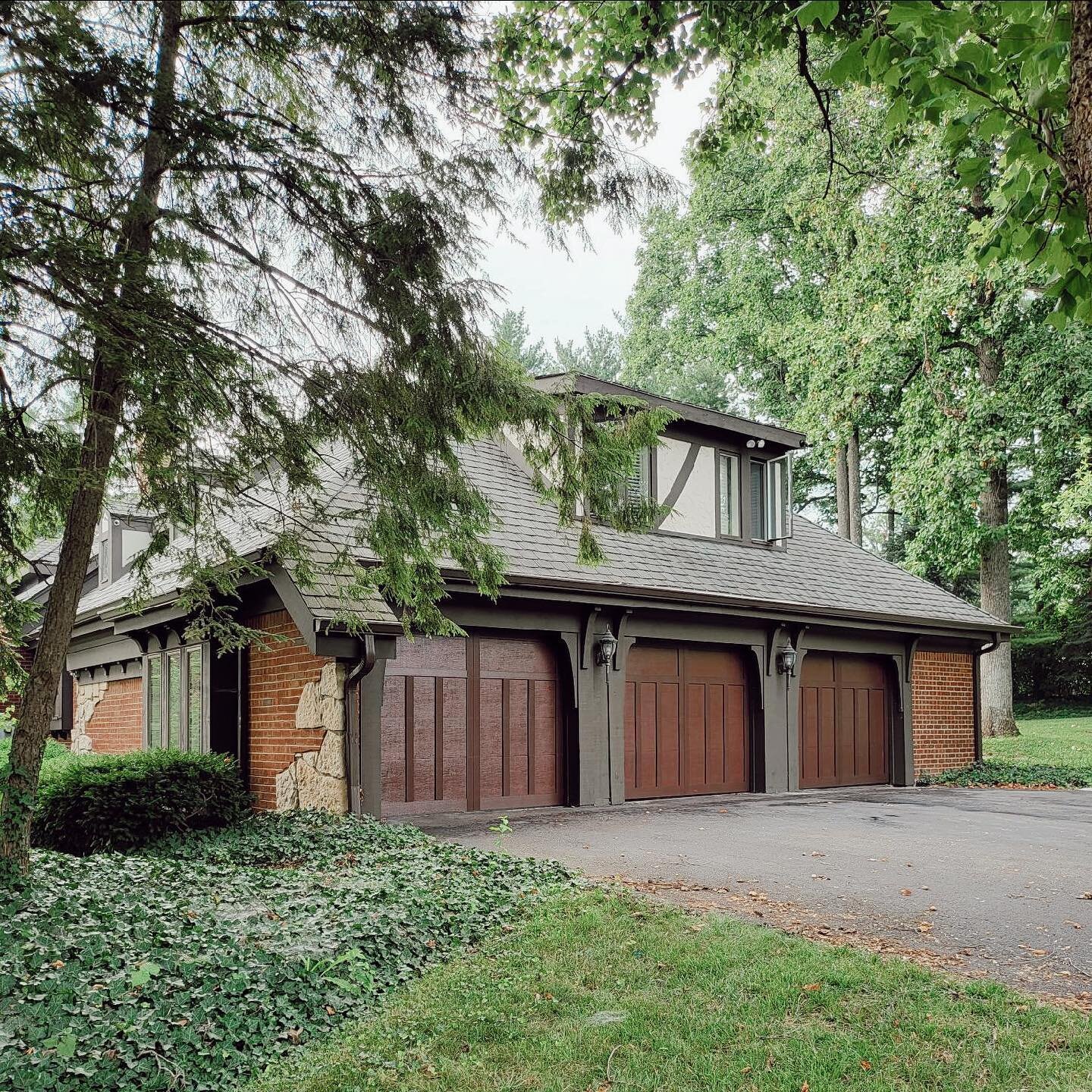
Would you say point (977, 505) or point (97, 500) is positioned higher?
point (977, 505)

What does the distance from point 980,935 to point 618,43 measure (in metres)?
5.93

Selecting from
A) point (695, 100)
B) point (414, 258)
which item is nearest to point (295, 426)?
point (414, 258)

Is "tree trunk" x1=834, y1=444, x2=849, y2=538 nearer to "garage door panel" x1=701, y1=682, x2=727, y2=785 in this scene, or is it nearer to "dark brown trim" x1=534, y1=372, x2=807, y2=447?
"dark brown trim" x1=534, y1=372, x2=807, y2=447

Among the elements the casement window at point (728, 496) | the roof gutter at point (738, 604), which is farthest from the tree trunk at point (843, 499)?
the casement window at point (728, 496)

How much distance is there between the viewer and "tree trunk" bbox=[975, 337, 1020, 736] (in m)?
21.2

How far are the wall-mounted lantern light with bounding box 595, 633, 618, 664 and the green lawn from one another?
10095 mm

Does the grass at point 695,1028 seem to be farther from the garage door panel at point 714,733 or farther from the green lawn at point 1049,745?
the green lawn at point 1049,745

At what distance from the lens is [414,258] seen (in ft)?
19.8

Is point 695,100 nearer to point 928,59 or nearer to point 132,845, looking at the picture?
point 928,59

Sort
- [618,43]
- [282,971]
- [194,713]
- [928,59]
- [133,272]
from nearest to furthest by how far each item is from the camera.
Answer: [928,59]
[282,971]
[133,272]
[618,43]
[194,713]

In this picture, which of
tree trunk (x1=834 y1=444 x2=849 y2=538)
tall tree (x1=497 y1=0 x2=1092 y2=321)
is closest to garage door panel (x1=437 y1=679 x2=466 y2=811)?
tall tree (x1=497 y1=0 x2=1092 y2=321)

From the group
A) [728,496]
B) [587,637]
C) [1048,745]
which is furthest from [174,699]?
[1048,745]

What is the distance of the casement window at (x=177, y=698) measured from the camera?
1173 centimetres

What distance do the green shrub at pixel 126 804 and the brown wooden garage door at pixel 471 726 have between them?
183cm
